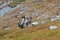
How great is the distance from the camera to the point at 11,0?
79250 millimetres

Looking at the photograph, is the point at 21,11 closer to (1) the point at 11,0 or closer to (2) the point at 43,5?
(2) the point at 43,5

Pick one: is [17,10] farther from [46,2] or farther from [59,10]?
[59,10]

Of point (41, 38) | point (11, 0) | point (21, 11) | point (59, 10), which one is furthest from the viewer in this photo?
point (11, 0)

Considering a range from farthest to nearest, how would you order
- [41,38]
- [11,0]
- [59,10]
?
1. [11,0]
2. [59,10]
3. [41,38]

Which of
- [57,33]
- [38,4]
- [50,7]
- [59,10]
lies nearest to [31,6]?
[38,4]

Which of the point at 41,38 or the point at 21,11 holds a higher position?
the point at 41,38

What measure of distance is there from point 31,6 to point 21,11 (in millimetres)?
3341

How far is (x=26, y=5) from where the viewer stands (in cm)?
6612

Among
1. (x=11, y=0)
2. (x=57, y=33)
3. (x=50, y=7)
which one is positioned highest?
(x=57, y=33)

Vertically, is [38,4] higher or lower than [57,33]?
lower

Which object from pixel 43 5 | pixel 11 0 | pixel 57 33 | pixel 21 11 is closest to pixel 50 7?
pixel 43 5

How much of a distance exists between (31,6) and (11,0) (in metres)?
16.7

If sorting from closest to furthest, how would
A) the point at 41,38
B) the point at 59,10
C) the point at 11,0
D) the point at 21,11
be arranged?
the point at 41,38
the point at 59,10
the point at 21,11
the point at 11,0

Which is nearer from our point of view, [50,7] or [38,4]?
[50,7]
